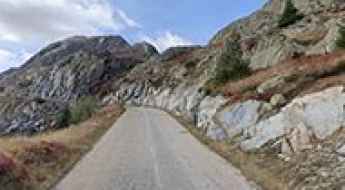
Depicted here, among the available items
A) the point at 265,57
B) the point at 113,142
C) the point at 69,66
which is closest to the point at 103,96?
the point at 69,66

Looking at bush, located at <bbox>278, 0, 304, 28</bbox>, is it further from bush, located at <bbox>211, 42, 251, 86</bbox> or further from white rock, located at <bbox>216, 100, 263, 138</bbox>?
white rock, located at <bbox>216, 100, 263, 138</bbox>

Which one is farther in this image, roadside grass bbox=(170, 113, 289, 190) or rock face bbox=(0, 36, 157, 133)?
rock face bbox=(0, 36, 157, 133)

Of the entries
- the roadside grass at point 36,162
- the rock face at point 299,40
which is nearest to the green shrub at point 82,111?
the rock face at point 299,40

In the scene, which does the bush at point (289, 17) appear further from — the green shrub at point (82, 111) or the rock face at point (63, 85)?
the rock face at point (63, 85)

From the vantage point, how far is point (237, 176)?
52.5ft

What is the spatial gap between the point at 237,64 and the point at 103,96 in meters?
103

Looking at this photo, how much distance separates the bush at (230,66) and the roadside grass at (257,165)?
63.5 feet


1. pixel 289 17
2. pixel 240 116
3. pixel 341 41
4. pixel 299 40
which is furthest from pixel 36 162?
pixel 289 17

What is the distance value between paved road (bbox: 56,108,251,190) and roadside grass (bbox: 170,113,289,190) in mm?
365

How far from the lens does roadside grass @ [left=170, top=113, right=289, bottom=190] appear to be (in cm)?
1466

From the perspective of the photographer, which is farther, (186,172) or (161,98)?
(161,98)

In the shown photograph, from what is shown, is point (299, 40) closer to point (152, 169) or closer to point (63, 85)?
point (152, 169)

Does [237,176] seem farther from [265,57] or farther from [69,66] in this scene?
[69,66]

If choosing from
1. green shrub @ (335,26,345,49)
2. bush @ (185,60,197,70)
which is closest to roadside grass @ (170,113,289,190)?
green shrub @ (335,26,345,49)
